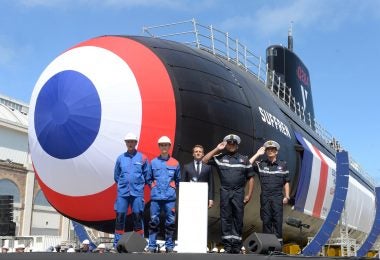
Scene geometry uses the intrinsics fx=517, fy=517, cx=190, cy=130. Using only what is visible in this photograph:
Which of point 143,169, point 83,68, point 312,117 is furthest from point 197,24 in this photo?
point 312,117

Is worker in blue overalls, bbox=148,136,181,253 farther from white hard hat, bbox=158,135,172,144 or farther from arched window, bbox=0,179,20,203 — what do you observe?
arched window, bbox=0,179,20,203

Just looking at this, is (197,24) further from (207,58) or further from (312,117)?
(312,117)

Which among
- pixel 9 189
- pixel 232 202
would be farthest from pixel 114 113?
pixel 9 189

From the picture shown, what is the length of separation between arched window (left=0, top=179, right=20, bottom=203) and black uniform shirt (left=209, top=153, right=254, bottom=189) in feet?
132

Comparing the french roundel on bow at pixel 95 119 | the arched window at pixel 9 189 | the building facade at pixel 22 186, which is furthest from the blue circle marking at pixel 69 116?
the arched window at pixel 9 189

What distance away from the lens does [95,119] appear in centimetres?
715

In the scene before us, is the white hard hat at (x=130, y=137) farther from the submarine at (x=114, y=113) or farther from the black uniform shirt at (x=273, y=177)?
the black uniform shirt at (x=273, y=177)

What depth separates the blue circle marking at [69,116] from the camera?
7.15 meters

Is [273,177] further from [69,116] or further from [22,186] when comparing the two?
[22,186]

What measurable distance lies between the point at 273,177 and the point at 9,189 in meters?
41.3

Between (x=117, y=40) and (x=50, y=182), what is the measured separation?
241cm

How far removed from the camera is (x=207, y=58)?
914 centimetres

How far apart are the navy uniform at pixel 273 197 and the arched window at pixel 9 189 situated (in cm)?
3994

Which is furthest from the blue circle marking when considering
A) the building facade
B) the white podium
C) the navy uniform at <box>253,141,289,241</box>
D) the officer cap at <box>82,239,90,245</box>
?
the building facade
